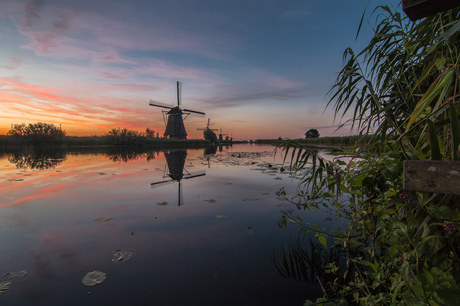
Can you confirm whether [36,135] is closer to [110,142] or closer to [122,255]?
[110,142]

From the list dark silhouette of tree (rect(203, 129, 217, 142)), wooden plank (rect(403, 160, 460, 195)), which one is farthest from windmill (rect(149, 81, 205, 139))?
wooden plank (rect(403, 160, 460, 195))

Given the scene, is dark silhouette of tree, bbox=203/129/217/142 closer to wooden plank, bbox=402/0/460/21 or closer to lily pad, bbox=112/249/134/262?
lily pad, bbox=112/249/134/262

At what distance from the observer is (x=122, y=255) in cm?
322

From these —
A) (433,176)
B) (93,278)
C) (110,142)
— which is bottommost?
(93,278)

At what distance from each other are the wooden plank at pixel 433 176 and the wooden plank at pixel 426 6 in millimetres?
799

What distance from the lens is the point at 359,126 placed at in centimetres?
277

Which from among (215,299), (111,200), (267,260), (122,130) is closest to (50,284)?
(215,299)

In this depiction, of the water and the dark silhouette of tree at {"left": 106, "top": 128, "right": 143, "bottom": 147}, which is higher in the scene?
the dark silhouette of tree at {"left": 106, "top": 128, "right": 143, "bottom": 147}

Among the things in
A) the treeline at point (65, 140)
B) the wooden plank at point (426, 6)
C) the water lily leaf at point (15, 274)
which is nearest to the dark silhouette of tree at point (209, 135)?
the treeline at point (65, 140)

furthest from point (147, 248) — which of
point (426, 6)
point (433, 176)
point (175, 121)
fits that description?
point (175, 121)

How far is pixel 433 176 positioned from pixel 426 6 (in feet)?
2.87

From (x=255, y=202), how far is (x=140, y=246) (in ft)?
10.7

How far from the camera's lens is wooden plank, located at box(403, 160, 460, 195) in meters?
0.88

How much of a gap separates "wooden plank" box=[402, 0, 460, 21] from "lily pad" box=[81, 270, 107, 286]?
3.89m
